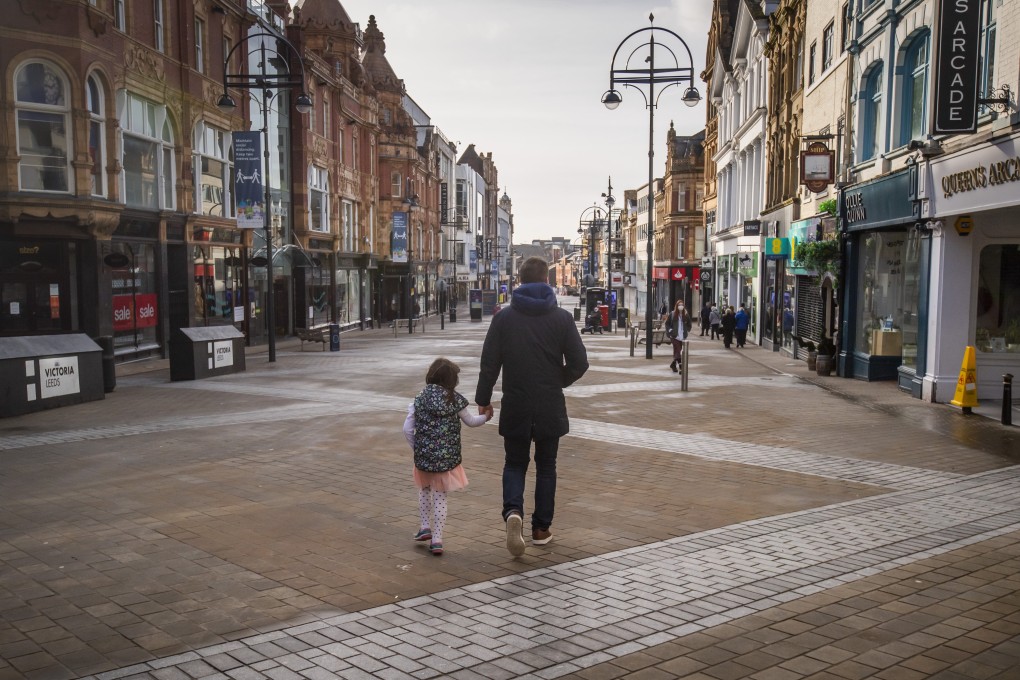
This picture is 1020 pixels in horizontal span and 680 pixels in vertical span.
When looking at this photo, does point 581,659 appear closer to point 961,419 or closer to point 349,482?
point 349,482

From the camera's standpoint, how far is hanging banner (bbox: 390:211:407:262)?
4984 cm

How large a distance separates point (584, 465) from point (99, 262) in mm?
16437

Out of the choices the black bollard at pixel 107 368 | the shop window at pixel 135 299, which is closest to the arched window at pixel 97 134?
the shop window at pixel 135 299

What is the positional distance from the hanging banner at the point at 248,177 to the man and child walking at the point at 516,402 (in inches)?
861

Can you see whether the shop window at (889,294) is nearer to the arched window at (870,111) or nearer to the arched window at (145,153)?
the arched window at (870,111)

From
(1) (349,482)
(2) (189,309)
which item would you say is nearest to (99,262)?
(2) (189,309)

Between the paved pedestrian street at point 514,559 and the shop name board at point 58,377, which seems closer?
the paved pedestrian street at point 514,559

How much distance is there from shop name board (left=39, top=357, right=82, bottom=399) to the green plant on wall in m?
15.9

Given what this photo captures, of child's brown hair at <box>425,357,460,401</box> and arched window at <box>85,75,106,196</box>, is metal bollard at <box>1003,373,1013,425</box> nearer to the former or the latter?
child's brown hair at <box>425,357,460,401</box>

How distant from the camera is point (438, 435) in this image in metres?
6.62

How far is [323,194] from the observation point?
4259cm

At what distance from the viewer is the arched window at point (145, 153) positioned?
24.0 meters

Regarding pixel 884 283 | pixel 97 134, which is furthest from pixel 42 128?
pixel 884 283

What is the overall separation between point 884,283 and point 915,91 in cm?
410
